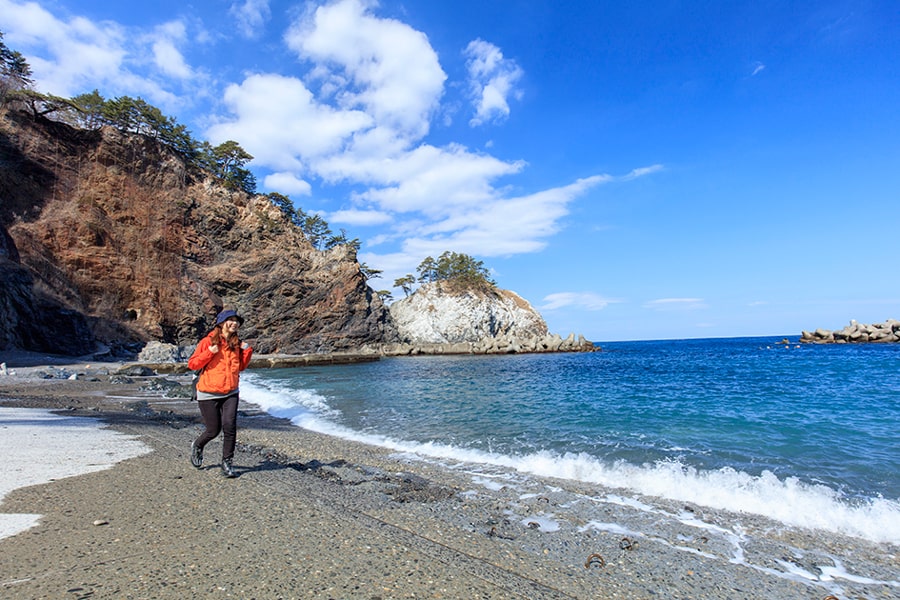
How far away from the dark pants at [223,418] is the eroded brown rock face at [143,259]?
118 feet

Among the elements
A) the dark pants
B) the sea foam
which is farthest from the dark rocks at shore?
the dark pants

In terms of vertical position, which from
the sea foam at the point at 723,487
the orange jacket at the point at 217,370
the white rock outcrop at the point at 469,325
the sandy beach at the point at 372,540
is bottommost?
the sea foam at the point at 723,487

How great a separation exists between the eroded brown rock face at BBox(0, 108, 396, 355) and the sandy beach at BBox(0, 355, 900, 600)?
36643mm

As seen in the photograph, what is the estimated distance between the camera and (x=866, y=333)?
63188 mm

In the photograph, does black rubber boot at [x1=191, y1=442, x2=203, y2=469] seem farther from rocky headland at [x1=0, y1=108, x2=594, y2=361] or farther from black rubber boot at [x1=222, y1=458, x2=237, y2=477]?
rocky headland at [x1=0, y1=108, x2=594, y2=361]

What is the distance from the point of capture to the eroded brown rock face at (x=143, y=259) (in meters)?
38.1

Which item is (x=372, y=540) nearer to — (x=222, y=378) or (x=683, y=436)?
(x=222, y=378)

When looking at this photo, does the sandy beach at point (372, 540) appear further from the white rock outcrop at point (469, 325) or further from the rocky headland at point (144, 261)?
the white rock outcrop at point (469, 325)

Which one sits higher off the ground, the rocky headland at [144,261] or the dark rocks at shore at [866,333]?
the rocky headland at [144,261]

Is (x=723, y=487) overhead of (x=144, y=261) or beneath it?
beneath

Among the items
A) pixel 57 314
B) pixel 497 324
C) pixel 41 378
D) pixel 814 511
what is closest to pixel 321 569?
pixel 814 511

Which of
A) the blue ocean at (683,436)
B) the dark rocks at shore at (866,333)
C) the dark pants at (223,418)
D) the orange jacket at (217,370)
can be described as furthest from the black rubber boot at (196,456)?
the dark rocks at shore at (866,333)

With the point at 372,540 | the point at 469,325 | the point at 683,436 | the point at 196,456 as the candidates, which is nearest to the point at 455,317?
the point at 469,325

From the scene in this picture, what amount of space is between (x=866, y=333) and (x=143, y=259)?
307 feet
